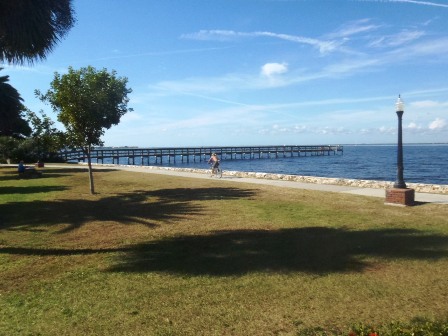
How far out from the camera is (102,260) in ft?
21.3

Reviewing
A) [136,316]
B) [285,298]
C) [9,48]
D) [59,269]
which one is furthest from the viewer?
[9,48]

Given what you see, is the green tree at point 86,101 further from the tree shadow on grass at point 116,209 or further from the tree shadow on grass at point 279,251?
Answer: the tree shadow on grass at point 279,251

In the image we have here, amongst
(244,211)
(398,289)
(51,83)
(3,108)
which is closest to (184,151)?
(3,108)

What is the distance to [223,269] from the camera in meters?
5.80

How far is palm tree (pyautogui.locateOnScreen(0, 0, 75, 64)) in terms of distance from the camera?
7082 millimetres

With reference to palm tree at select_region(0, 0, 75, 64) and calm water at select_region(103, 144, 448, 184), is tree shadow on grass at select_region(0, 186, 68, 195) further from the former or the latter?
calm water at select_region(103, 144, 448, 184)

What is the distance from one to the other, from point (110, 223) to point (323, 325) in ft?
22.3

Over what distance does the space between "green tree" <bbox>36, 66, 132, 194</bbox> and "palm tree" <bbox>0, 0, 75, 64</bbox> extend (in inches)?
252

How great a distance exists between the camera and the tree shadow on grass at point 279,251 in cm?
584

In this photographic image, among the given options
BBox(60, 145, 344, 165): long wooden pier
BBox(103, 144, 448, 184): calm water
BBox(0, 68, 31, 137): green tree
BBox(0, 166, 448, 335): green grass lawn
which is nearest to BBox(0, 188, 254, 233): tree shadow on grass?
BBox(0, 166, 448, 335): green grass lawn

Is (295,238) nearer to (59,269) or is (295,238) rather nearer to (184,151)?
(59,269)

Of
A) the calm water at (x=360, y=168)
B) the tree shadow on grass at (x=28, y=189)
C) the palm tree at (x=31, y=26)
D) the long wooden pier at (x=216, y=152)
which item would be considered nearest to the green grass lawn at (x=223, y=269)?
the palm tree at (x=31, y=26)

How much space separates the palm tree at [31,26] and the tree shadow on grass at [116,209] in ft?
13.1

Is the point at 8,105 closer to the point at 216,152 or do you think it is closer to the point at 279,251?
the point at 279,251
